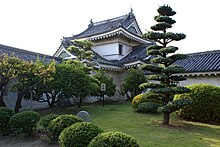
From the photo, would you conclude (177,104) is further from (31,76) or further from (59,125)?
(31,76)

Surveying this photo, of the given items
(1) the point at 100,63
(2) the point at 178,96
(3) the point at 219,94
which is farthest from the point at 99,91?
(3) the point at 219,94

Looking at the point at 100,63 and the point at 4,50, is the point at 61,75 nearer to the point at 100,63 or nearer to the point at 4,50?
the point at 4,50

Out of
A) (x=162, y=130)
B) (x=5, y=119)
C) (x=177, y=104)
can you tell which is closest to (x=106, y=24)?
(x=177, y=104)

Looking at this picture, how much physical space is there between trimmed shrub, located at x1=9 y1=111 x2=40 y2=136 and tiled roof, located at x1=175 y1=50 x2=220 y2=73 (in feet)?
41.7

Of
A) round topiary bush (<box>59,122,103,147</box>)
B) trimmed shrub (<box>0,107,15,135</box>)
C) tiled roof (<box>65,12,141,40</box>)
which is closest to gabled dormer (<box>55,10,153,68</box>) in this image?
tiled roof (<box>65,12,141,40</box>)

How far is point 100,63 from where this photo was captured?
2219cm

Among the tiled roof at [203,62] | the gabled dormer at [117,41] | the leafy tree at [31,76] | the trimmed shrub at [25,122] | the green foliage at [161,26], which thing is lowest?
the trimmed shrub at [25,122]

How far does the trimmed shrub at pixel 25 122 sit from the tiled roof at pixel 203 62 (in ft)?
41.7

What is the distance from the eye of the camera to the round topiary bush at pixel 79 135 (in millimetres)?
6172

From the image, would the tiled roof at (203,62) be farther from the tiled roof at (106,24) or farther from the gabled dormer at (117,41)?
the tiled roof at (106,24)

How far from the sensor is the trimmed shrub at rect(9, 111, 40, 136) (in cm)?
919

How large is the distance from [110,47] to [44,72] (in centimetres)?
1485

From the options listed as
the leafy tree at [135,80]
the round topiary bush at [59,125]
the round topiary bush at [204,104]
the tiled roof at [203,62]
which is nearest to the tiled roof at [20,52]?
the leafy tree at [135,80]

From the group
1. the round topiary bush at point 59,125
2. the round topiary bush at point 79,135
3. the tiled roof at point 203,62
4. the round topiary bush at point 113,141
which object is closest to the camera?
the round topiary bush at point 113,141
